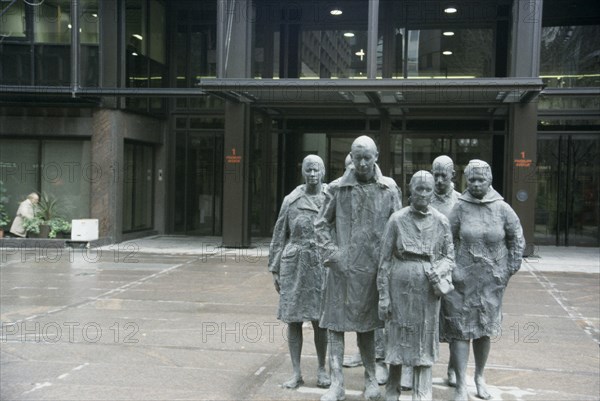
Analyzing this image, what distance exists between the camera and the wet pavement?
6.66 metres

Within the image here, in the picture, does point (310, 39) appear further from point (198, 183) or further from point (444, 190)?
point (444, 190)

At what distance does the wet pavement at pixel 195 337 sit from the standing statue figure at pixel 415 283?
927 millimetres

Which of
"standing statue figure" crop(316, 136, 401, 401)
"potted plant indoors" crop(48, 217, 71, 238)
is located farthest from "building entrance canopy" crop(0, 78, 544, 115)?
"standing statue figure" crop(316, 136, 401, 401)

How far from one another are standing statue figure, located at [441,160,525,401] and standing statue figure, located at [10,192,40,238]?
624 inches

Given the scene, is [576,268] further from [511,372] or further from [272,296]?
[511,372]

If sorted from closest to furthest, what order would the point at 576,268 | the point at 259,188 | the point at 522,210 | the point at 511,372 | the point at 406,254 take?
the point at 406,254
the point at 511,372
the point at 576,268
the point at 522,210
the point at 259,188

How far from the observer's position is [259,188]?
2192 cm

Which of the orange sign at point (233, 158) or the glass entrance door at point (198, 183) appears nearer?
the orange sign at point (233, 158)

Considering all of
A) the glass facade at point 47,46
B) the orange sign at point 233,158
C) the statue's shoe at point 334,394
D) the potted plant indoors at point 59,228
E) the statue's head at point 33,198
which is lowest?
the statue's shoe at point 334,394

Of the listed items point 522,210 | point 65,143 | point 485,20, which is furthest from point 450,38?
point 65,143

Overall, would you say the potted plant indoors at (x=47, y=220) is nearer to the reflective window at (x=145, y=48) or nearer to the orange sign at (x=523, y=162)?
the reflective window at (x=145, y=48)

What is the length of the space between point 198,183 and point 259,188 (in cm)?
247

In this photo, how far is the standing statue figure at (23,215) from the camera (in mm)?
19344

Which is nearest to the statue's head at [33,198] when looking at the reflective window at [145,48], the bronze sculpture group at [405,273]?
the reflective window at [145,48]
